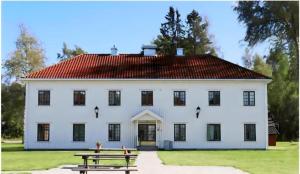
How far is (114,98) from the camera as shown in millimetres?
36250

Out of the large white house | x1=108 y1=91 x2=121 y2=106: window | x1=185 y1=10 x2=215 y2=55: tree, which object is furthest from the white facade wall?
x1=185 y1=10 x2=215 y2=55: tree

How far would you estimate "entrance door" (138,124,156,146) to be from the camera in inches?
1422

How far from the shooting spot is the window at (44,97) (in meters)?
36.1

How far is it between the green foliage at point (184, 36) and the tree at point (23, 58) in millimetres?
15771

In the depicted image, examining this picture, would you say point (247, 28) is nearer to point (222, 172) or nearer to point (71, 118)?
point (71, 118)

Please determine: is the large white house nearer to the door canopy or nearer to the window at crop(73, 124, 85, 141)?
the window at crop(73, 124, 85, 141)

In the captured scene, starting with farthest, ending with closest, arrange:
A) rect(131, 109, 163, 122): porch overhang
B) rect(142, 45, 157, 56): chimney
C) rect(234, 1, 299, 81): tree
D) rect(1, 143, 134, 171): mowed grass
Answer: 1. rect(142, 45, 157, 56): chimney
2. rect(131, 109, 163, 122): porch overhang
3. rect(234, 1, 299, 81): tree
4. rect(1, 143, 134, 171): mowed grass

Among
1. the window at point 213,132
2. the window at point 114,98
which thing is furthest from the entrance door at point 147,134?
the window at point 213,132

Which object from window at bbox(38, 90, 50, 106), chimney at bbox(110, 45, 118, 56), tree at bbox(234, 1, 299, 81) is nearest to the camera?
tree at bbox(234, 1, 299, 81)

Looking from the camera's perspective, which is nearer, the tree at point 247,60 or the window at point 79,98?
the window at point 79,98

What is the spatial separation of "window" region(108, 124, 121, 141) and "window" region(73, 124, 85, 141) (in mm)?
1862

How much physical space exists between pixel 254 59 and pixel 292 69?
1690 cm

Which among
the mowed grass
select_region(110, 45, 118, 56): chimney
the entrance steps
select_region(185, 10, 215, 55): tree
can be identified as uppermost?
select_region(185, 10, 215, 55): tree

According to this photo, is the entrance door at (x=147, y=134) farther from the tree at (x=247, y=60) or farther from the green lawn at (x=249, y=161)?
the tree at (x=247, y=60)
